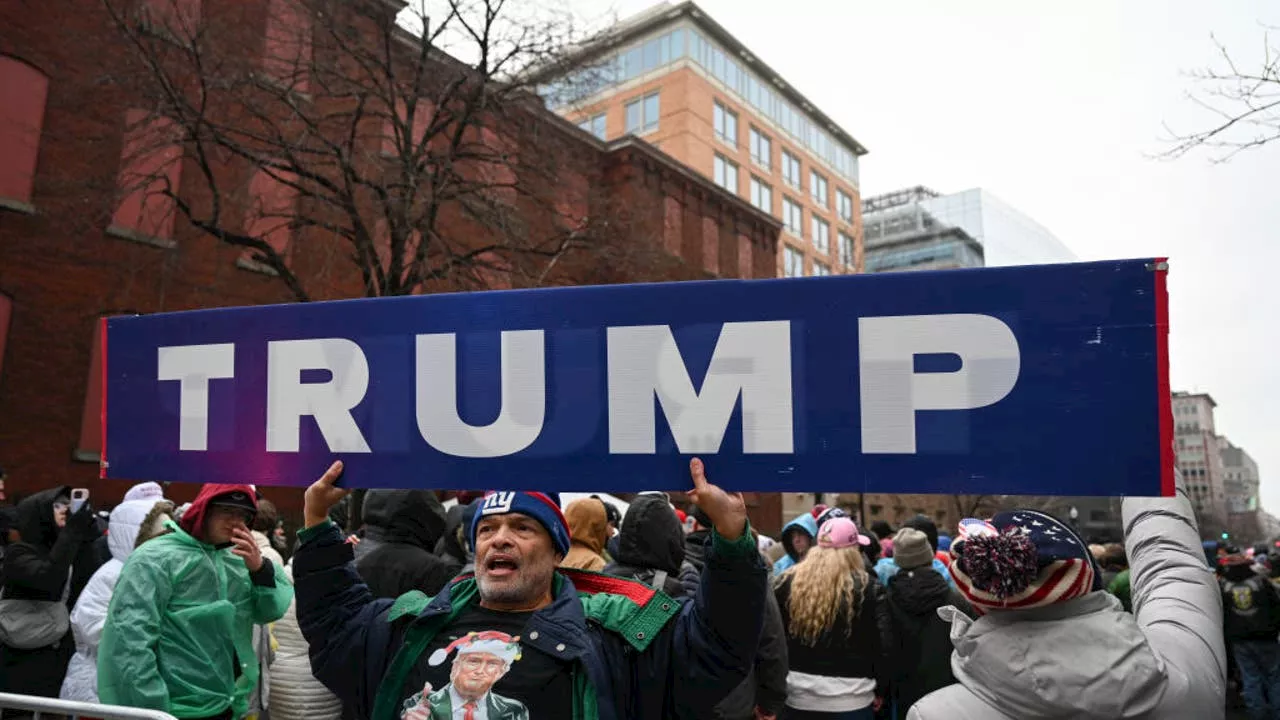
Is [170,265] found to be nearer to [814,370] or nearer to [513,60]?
[513,60]

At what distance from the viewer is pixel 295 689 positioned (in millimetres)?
5293

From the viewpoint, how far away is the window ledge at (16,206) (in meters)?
14.8

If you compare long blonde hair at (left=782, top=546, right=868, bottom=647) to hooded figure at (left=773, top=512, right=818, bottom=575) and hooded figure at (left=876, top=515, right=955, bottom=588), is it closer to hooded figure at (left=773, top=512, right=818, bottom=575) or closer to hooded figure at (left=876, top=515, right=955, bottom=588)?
hooded figure at (left=876, top=515, right=955, bottom=588)

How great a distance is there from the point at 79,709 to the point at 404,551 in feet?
6.25

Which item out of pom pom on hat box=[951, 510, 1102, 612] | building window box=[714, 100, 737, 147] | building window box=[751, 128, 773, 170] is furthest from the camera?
building window box=[751, 128, 773, 170]

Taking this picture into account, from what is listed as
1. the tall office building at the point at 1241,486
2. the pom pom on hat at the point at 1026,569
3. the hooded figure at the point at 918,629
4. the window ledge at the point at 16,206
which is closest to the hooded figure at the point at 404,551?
the hooded figure at the point at 918,629

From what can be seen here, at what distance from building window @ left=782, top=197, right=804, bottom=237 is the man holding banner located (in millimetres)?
49800

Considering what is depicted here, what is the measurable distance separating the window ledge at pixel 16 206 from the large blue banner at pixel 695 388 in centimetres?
1478

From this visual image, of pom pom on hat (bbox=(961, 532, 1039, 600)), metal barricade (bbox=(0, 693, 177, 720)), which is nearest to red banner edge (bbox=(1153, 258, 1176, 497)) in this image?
pom pom on hat (bbox=(961, 532, 1039, 600))

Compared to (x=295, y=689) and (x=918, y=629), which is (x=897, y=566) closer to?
(x=918, y=629)

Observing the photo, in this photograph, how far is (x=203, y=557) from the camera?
4.25m

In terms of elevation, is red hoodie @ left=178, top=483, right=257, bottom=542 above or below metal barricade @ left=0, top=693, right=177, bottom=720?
above

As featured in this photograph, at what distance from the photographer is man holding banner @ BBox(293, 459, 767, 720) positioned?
234cm

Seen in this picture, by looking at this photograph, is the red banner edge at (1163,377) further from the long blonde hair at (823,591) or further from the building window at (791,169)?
the building window at (791,169)
